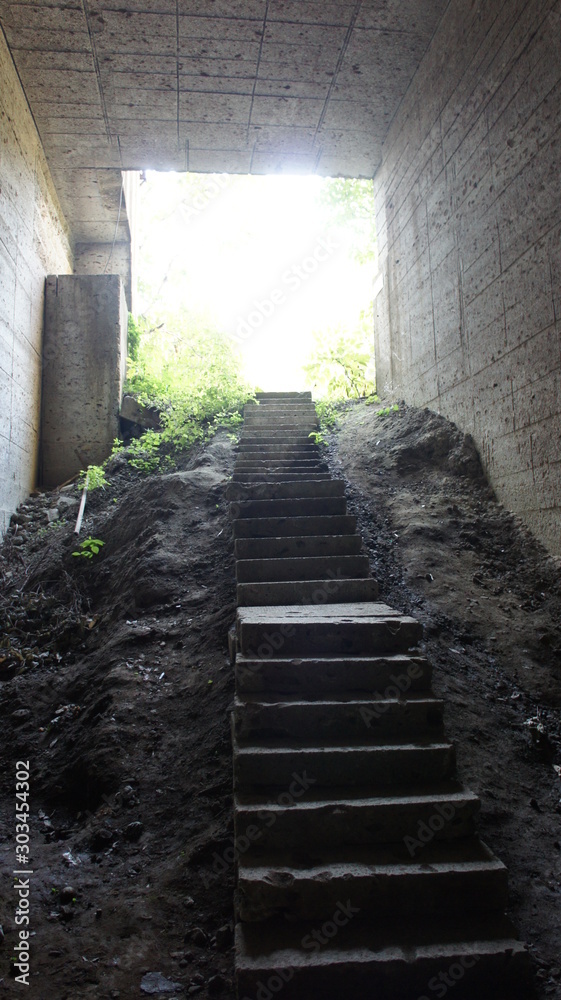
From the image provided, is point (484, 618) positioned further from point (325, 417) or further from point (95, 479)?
point (95, 479)

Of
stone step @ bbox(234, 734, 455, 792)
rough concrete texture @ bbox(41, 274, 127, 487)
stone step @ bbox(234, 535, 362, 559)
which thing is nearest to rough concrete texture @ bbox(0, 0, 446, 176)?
rough concrete texture @ bbox(41, 274, 127, 487)

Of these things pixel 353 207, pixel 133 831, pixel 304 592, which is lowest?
pixel 133 831

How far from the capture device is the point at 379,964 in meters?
2.42

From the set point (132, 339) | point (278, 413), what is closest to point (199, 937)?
point (278, 413)

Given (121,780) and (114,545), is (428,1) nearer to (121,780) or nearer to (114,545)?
(114,545)

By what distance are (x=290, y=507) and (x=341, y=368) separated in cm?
559

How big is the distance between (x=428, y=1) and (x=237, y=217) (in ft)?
32.3

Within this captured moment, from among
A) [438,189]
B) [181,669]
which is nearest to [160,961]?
[181,669]

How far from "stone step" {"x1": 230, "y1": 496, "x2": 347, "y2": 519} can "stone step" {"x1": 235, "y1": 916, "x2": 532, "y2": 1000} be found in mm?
3765

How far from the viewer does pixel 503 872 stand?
2.74 metres

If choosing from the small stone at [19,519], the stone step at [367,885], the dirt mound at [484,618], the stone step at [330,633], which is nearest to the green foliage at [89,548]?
the small stone at [19,519]

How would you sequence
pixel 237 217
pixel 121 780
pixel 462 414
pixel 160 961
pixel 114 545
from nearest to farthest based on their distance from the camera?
1. pixel 160 961
2. pixel 121 780
3. pixel 114 545
4. pixel 462 414
5. pixel 237 217

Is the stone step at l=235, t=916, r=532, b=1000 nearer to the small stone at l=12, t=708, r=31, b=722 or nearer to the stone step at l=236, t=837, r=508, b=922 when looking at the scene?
the stone step at l=236, t=837, r=508, b=922

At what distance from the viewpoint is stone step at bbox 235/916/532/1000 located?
7.83ft
